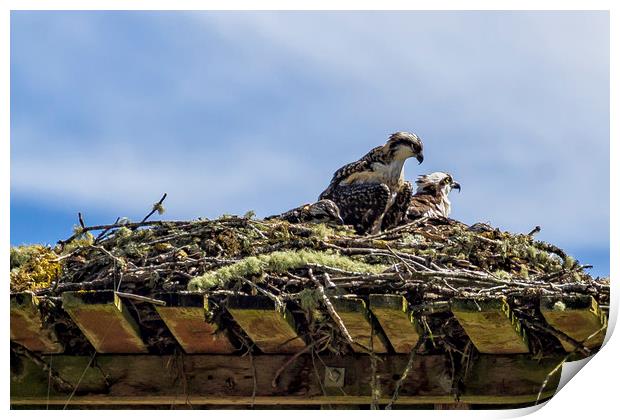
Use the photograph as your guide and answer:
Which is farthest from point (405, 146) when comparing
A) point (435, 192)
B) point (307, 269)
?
point (307, 269)

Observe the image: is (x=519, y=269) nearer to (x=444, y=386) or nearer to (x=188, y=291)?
(x=444, y=386)

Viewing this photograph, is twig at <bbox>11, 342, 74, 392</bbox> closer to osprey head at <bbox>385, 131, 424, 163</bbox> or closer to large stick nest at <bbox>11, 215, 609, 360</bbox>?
large stick nest at <bbox>11, 215, 609, 360</bbox>

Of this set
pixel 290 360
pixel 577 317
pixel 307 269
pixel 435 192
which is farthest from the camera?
pixel 435 192

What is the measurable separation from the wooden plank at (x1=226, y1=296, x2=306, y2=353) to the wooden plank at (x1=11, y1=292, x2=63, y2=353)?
35.2 inches

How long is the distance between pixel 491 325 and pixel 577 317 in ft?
1.19

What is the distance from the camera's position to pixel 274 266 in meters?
5.12

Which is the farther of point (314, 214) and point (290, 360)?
point (314, 214)

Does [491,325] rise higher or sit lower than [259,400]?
higher

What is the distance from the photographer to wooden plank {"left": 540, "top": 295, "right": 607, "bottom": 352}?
454 cm

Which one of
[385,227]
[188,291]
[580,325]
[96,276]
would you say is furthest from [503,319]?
[385,227]

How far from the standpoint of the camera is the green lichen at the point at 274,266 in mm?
4922

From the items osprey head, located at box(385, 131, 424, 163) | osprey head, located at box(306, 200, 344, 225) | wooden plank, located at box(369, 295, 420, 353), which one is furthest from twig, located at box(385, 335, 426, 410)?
osprey head, located at box(385, 131, 424, 163)

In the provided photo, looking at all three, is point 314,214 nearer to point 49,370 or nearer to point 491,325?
point 49,370

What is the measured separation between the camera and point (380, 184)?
8.62 metres
